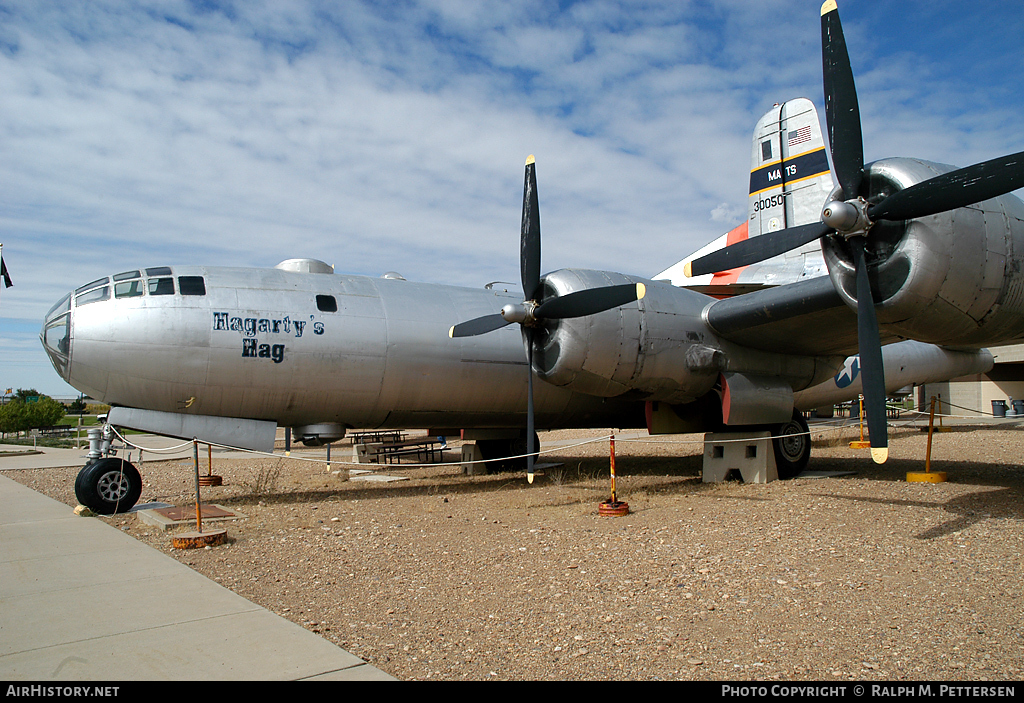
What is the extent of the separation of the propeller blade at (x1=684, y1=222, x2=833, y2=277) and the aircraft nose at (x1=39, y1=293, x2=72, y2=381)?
30.1 ft

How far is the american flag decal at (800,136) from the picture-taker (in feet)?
54.1

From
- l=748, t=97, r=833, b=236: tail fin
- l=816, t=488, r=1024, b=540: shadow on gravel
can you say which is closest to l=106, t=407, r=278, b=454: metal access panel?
l=816, t=488, r=1024, b=540: shadow on gravel

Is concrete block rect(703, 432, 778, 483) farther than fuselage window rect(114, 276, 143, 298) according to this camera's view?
Yes

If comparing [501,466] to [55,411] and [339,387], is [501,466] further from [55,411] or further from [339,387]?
[55,411]

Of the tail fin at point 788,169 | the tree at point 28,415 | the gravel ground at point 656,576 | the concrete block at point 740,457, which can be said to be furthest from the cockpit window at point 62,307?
the tree at point 28,415

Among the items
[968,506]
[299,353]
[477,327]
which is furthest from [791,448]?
[299,353]

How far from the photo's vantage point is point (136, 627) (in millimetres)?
4824

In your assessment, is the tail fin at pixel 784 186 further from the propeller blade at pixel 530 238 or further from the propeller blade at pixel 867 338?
the propeller blade at pixel 867 338

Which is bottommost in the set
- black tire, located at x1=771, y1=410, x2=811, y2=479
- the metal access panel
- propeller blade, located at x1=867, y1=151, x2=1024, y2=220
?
black tire, located at x1=771, y1=410, x2=811, y2=479

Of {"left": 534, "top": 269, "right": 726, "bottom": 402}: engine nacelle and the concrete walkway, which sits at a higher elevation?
{"left": 534, "top": 269, "right": 726, "bottom": 402}: engine nacelle

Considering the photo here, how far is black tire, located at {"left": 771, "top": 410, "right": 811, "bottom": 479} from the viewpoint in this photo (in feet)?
39.2

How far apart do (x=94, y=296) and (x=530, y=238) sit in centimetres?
679

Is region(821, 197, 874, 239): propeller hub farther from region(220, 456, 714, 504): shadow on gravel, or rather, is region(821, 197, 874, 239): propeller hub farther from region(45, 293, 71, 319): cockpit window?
region(45, 293, 71, 319): cockpit window

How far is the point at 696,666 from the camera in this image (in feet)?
13.3
